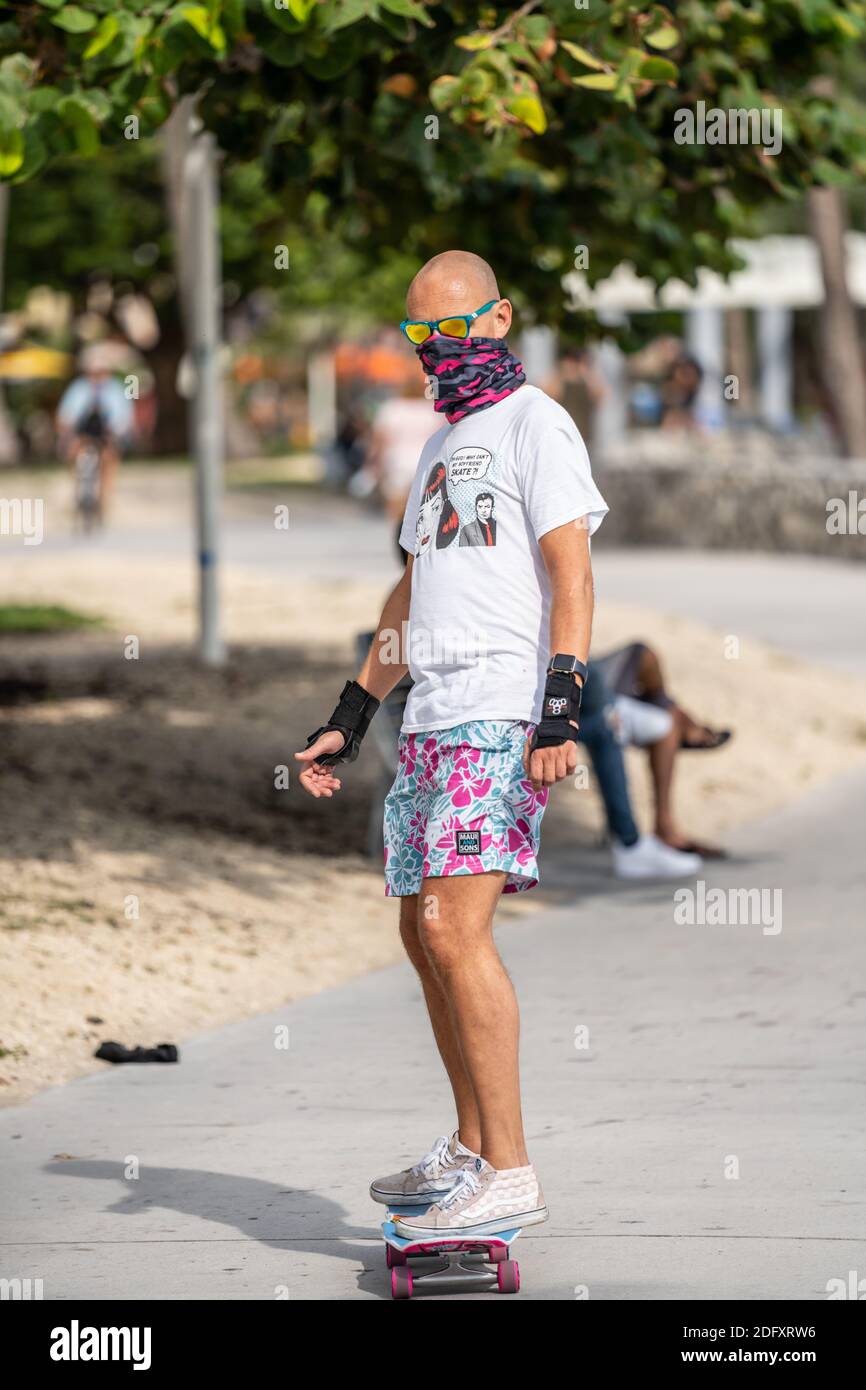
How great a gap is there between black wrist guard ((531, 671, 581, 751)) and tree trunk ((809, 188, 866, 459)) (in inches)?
809

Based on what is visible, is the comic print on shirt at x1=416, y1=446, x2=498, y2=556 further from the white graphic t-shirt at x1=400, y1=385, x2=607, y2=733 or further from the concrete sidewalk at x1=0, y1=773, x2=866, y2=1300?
the concrete sidewalk at x1=0, y1=773, x2=866, y2=1300

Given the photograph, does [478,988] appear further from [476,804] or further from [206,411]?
[206,411]

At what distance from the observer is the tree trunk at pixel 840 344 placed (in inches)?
957

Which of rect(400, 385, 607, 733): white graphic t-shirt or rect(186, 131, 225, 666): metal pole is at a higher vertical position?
rect(186, 131, 225, 666): metal pole

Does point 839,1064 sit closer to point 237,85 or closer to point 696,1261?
point 696,1261

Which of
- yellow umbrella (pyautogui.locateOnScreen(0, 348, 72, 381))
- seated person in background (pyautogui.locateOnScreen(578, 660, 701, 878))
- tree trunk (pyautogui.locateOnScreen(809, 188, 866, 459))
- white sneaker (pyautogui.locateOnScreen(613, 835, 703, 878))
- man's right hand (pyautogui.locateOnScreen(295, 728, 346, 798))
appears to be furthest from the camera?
yellow umbrella (pyautogui.locateOnScreen(0, 348, 72, 381))

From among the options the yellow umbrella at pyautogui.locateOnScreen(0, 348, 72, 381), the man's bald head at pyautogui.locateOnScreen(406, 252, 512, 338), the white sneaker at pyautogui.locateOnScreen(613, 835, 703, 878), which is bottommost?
the white sneaker at pyautogui.locateOnScreen(613, 835, 703, 878)

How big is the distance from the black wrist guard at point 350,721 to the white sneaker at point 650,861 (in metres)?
3.89

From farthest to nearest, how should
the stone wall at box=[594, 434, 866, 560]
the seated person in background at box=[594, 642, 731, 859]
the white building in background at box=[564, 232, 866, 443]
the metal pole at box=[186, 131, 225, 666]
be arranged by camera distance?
the white building in background at box=[564, 232, 866, 443]
the stone wall at box=[594, 434, 866, 560]
the metal pole at box=[186, 131, 225, 666]
the seated person in background at box=[594, 642, 731, 859]

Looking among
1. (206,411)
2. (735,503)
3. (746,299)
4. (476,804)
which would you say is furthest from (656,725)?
(746,299)

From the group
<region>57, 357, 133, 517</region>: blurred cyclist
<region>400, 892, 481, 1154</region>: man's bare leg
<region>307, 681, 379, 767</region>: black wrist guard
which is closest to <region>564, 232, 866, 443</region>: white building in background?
<region>57, 357, 133, 517</region>: blurred cyclist

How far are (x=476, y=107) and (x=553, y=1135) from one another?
3.01 metres

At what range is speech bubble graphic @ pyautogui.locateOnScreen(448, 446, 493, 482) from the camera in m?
4.64

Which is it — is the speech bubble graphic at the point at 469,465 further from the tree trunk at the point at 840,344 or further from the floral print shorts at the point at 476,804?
the tree trunk at the point at 840,344
